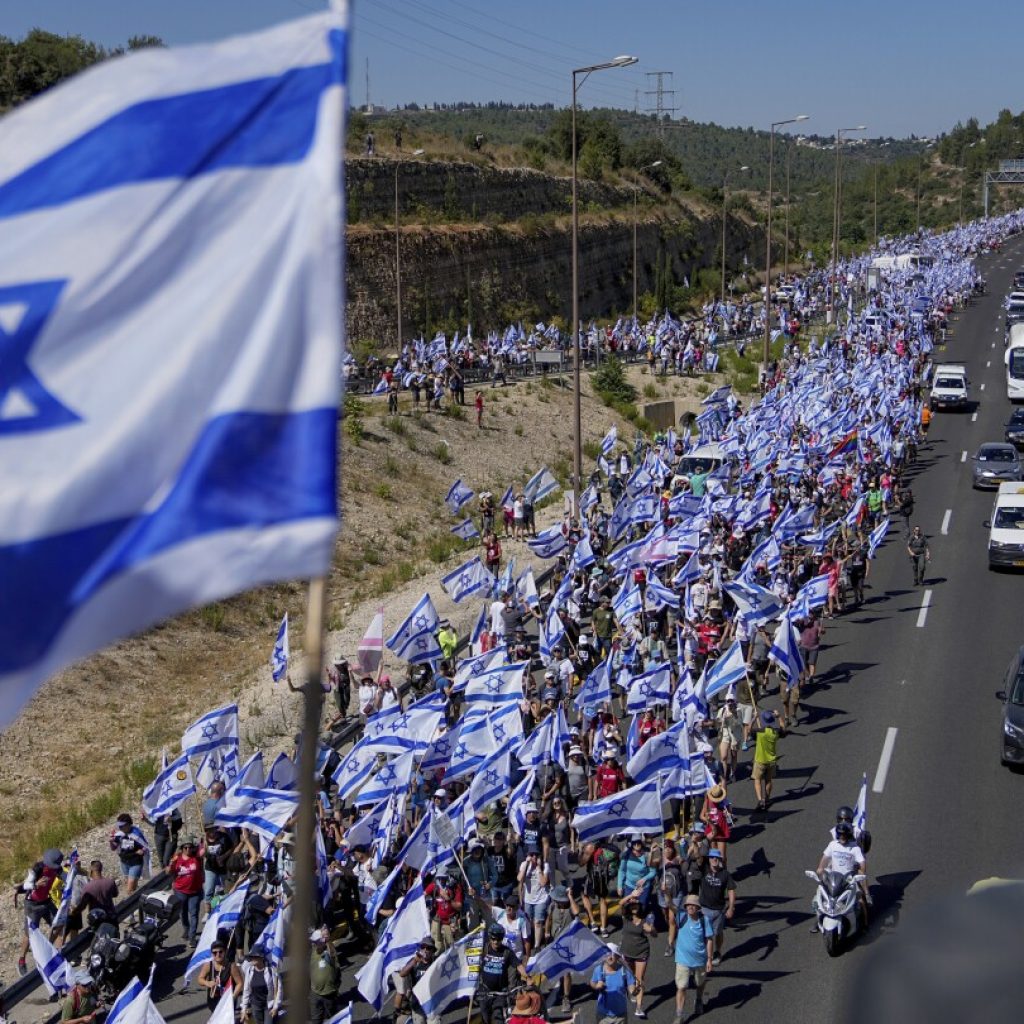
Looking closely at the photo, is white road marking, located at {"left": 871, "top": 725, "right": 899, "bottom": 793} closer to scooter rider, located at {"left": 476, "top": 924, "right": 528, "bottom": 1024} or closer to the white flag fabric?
the white flag fabric

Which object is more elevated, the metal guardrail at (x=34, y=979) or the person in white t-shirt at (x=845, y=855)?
the person in white t-shirt at (x=845, y=855)

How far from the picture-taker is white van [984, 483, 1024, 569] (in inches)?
1162

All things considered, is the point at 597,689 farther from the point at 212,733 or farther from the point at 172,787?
the point at 172,787

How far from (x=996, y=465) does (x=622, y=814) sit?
84.9 feet

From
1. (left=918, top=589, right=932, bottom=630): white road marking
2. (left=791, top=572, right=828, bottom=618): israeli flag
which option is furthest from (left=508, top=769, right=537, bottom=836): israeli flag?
(left=918, top=589, right=932, bottom=630): white road marking

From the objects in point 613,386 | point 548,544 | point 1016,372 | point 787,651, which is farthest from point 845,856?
point 613,386

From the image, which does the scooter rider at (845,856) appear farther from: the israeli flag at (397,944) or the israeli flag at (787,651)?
the israeli flag at (787,651)

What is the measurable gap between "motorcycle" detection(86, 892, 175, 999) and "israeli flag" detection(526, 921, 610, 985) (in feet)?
14.0

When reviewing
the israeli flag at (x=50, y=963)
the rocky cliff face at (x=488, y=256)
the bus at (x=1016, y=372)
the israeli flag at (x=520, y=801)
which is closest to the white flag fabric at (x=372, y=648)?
the israeli flag at (x=520, y=801)

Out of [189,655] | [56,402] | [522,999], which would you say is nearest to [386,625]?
[189,655]

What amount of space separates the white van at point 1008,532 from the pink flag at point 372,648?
1385cm

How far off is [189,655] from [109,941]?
1686 centimetres

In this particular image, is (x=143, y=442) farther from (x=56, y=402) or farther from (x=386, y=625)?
(x=386, y=625)

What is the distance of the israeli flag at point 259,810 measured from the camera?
1509cm
